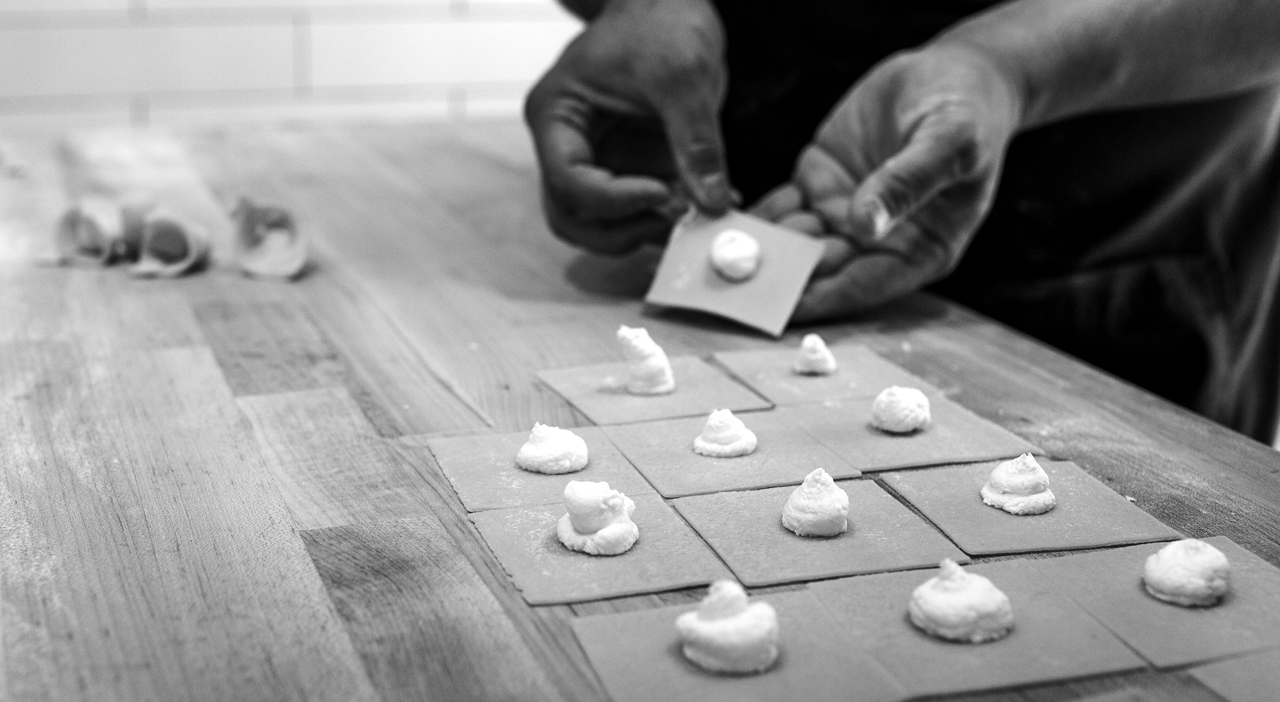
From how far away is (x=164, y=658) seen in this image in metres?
0.67

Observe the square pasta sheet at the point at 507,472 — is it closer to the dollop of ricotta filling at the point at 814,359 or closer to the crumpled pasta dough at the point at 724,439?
the crumpled pasta dough at the point at 724,439

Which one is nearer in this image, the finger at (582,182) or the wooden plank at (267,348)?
the wooden plank at (267,348)

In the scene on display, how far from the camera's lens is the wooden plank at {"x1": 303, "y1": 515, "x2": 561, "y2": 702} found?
66 centimetres

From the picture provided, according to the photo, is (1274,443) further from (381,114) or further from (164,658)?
(381,114)

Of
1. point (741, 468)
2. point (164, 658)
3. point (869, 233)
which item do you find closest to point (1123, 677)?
point (741, 468)

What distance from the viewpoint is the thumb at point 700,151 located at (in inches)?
52.6

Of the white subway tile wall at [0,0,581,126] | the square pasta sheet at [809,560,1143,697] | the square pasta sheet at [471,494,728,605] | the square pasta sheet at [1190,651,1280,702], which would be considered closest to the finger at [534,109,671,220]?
the square pasta sheet at [471,494,728,605]

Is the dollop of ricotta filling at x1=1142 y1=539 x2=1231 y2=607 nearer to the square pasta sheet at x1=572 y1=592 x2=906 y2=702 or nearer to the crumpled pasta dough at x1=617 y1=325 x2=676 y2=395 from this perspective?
the square pasta sheet at x1=572 y1=592 x2=906 y2=702

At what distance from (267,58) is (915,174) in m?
2.47

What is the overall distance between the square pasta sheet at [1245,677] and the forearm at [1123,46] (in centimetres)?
76

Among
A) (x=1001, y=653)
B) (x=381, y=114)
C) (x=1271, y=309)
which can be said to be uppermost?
(x=1001, y=653)

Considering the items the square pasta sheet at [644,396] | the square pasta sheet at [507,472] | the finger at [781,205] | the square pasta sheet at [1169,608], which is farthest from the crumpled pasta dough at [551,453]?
the finger at [781,205]

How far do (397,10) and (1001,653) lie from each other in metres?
3.03

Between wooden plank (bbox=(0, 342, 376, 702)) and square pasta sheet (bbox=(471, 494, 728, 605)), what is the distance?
117 mm
